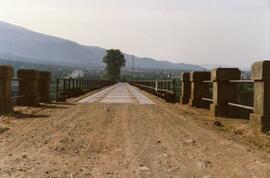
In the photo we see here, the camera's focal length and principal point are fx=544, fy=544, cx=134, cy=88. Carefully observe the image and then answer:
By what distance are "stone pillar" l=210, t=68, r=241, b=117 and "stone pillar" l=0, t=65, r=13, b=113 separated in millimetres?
5831

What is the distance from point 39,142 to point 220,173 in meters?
3.73

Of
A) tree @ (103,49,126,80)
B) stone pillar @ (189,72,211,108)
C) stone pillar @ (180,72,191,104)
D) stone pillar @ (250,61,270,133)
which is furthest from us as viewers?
tree @ (103,49,126,80)

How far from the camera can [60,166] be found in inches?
285

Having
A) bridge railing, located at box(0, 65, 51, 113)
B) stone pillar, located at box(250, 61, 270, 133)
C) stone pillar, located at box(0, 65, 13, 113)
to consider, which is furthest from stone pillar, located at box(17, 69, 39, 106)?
stone pillar, located at box(250, 61, 270, 133)

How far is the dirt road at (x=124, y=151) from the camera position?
6957 millimetres

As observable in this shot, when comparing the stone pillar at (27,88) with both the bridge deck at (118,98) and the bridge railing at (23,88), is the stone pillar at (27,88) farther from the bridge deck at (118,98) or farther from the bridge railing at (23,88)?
the bridge deck at (118,98)

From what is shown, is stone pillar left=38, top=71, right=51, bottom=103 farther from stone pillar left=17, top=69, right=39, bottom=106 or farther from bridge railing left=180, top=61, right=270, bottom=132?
bridge railing left=180, top=61, right=270, bottom=132

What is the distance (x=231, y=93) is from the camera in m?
15.2

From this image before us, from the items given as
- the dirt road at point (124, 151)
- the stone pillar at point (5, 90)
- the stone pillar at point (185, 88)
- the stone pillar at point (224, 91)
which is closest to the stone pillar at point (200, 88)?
the stone pillar at point (185, 88)

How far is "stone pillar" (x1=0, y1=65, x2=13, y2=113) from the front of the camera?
598 inches

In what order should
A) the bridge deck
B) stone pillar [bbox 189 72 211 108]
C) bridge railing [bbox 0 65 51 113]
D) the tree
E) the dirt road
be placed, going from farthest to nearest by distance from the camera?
the tree, the bridge deck, stone pillar [bbox 189 72 211 108], bridge railing [bbox 0 65 51 113], the dirt road

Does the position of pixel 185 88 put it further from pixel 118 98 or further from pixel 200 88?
pixel 118 98

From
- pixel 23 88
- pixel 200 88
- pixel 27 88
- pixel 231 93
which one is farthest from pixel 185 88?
pixel 231 93

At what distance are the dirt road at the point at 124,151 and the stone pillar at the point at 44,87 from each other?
8.53 metres
